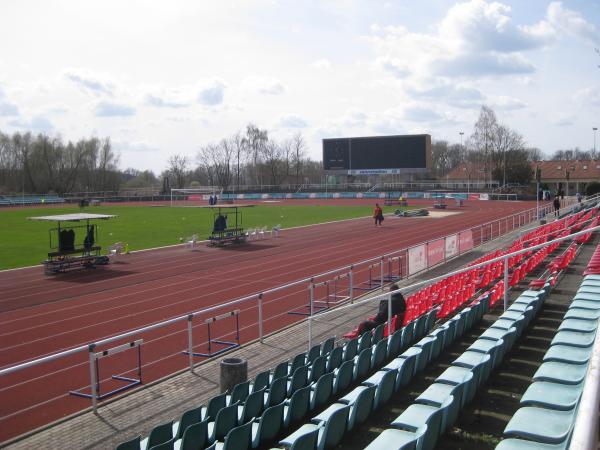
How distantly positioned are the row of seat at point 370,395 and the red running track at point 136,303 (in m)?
4.94

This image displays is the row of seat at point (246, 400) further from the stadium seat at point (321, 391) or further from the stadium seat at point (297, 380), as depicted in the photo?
the stadium seat at point (321, 391)

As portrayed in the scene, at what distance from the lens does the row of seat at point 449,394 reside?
496cm

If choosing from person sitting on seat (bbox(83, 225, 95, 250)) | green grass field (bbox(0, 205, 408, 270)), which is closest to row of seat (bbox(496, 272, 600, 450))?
person sitting on seat (bbox(83, 225, 95, 250))

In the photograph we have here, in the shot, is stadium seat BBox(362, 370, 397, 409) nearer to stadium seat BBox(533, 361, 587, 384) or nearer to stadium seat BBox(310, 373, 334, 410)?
stadium seat BBox(310, 373, 334, 410)

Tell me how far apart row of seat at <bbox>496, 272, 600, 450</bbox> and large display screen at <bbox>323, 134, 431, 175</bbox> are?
66077 millimetres

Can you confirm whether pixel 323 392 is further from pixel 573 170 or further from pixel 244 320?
pixel 573 170

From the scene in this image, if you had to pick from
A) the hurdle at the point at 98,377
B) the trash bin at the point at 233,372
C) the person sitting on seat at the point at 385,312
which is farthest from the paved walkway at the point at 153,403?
the person sitting on seat at the point at 385,312

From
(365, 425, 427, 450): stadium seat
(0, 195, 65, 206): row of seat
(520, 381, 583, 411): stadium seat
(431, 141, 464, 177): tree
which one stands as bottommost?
(365, 425, 427, 450): stadium seat

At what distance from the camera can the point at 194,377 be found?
32.2 ft

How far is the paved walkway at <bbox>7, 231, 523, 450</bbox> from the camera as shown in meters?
7.44

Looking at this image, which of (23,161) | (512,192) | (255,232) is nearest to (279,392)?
(255,232)

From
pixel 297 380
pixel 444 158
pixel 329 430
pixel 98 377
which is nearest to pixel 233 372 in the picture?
pixel 297 380

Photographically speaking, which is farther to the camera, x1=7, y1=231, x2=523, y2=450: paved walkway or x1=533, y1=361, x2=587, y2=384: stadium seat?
x1=7, y1=231, x2=523, y2=450: paved walkway

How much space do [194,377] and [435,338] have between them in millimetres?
4178
